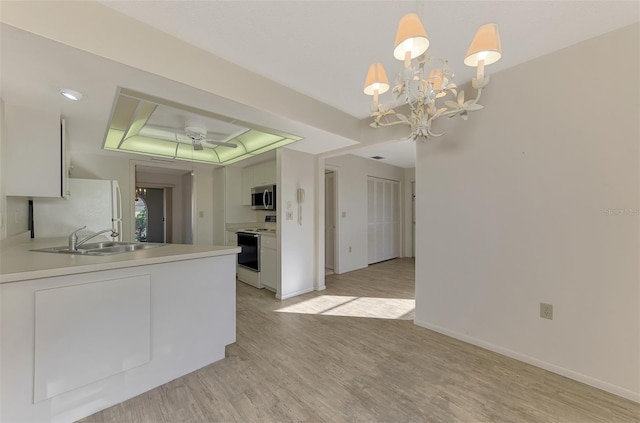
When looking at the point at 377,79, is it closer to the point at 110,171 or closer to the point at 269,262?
the point at 269,262

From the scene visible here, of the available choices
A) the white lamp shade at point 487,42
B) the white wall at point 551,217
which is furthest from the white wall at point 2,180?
the white wall at point 551,217

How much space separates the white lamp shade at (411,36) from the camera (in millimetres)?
1117

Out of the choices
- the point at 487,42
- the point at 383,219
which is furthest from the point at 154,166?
the point at 487,42

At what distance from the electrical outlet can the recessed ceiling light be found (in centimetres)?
386

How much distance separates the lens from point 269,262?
388 centimetres

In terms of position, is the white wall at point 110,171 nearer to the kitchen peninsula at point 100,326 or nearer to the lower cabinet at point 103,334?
the kitchen peninsula at point 100,326

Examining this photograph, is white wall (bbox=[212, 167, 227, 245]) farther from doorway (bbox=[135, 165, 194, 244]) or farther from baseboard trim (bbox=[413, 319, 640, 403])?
baseboard trim (bbox=[413, 319, 640, 403])

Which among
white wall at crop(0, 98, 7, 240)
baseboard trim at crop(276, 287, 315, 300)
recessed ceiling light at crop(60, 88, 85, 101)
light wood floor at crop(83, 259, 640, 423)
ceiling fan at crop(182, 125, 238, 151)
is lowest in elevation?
light wood floor at crop(83, 259, 640, 423)

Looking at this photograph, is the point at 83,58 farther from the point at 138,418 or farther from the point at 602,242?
the point at 602,242

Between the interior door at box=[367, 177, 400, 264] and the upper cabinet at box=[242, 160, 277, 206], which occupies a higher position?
the upper cabinet at box=[242, 160, 277, 206]

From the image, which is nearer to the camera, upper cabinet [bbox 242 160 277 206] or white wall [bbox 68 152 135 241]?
white wall [bbox 68 152 135 241]

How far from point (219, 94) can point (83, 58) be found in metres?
0.76

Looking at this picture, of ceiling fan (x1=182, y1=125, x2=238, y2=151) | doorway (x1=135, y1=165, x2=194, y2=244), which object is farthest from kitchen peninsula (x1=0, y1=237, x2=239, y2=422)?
doorway (x1=135, y1=165, x2=194, y2=244)

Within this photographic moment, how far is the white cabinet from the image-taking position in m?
3.78
